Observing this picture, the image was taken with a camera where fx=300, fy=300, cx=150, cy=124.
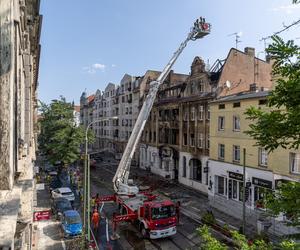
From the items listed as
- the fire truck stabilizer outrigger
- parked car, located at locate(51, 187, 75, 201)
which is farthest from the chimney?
parked car, located at locate(51, 187, 75, 201)

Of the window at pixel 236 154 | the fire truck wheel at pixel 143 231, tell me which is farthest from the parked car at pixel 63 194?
the window at pixel 236 154

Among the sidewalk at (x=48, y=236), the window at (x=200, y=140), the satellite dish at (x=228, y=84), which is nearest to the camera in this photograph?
the sidewalk at (x=48, y=236)

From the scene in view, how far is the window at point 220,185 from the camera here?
29156 mm

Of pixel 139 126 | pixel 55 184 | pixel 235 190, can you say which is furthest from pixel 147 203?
pixel 55 184

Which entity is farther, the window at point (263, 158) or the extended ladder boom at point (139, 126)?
the extended ladder boom at point (139, 126)

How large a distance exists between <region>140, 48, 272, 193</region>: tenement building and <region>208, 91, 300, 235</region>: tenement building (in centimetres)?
198

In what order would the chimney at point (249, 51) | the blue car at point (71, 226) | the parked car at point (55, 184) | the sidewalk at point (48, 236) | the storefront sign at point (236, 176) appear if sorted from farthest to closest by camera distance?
the chimney at point (249, 51) → the parked car at point (55, 184) → the storefront sign at point (236, 176) → the blue car at point (71, 226) → the sidewalk at point (48, 236)

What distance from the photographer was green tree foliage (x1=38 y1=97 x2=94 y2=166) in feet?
110

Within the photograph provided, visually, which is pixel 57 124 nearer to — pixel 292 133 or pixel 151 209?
pixel 151 209

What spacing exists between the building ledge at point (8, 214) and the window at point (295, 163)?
831 inches

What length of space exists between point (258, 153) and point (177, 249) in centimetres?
1101

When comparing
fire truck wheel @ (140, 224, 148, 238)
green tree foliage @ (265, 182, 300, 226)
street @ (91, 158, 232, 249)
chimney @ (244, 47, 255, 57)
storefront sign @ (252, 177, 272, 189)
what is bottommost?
street @ (91, 158, 232, 249)

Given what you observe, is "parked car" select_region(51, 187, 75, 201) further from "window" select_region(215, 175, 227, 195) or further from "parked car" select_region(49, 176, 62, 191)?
"window" select_region(215, 175, 227, 195)

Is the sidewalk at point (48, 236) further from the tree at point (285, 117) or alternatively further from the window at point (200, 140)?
the window at point (200, 140)
